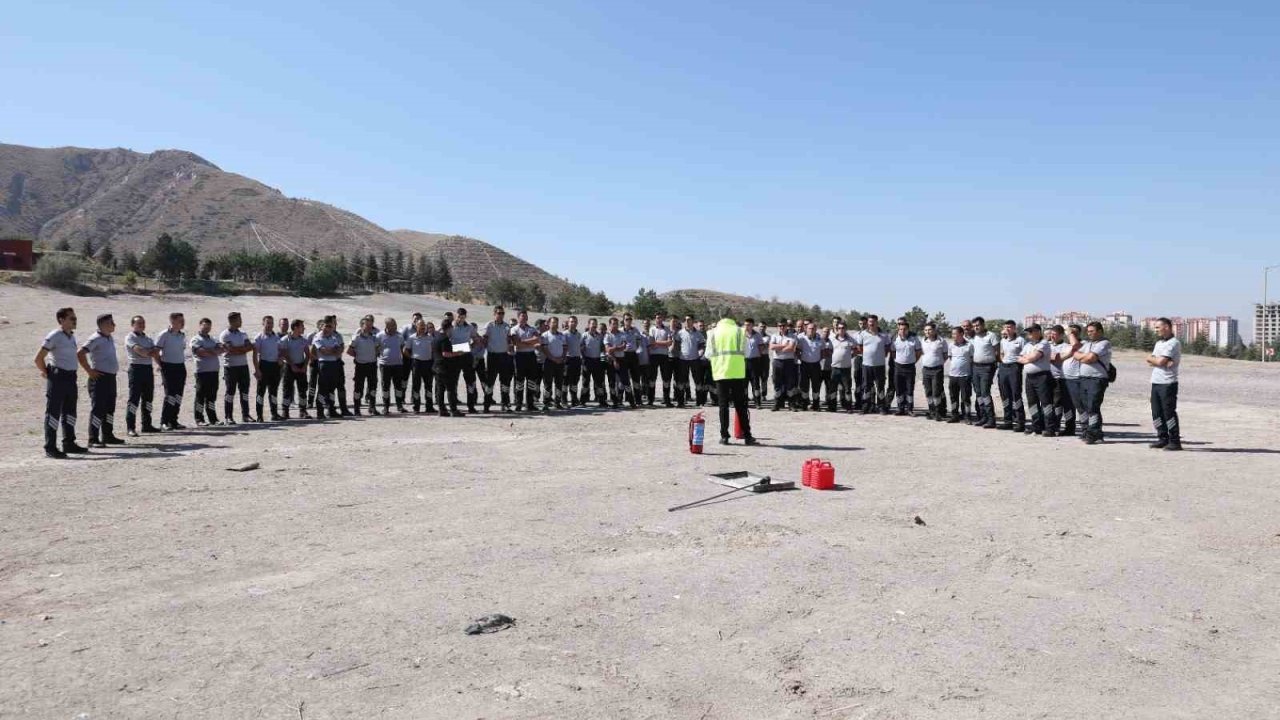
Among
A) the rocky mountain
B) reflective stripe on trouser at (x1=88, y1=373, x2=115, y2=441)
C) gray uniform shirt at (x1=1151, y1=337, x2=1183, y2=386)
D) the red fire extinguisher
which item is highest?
the rocky mountain

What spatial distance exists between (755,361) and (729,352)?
7.49 metres

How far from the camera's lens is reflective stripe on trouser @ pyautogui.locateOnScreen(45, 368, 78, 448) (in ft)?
36.0

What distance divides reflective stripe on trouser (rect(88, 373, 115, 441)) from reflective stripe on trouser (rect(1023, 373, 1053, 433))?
1502 cm

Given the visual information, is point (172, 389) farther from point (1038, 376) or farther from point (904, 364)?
point (1038, 376)

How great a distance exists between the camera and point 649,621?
17.0 feet

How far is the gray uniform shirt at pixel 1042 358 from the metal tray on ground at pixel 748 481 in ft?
23.6

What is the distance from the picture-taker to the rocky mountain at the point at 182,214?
104 meters

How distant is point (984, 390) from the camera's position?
1553 centimetres

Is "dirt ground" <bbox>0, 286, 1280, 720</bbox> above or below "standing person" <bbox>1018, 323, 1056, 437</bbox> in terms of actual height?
below

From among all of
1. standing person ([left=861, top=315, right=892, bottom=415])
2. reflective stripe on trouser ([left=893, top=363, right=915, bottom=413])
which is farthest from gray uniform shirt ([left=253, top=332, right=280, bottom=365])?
reflective stripe on trouser ([left=893, top=363, right=915, bottom=413])

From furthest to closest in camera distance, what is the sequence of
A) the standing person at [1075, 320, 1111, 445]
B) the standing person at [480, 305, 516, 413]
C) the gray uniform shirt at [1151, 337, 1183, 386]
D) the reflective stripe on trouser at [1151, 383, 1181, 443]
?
1. the standing person at [480, 305, 516, 413]
2. the standing person at [1075, 320, 1111, 445]
3. the reflective stripe on trouser at [1151, 383, 1181, 443]
4. the gray uniform shirt at [1151, 337, 1183, 386]

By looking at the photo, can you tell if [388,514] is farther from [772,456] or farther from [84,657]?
[772,456]

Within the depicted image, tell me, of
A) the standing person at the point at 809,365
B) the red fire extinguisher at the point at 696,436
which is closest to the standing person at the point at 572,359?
the standing person at the point at 809,365

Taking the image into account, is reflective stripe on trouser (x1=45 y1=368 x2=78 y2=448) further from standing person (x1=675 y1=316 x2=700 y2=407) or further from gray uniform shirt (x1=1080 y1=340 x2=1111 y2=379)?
gray uniform shirt (x1=1080 y1=340 x2=1111 y2=379)
